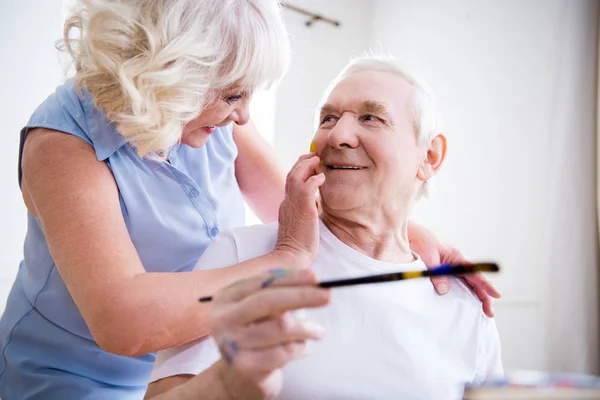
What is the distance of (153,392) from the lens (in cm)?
102

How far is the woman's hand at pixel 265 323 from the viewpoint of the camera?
2.18ft

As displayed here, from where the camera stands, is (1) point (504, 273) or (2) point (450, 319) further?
(1) point (504, 273)

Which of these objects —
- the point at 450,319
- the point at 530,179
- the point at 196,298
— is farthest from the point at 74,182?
the point at 530,179

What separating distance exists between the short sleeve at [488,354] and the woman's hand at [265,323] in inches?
27.3

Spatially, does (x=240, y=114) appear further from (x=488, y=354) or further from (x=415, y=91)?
(x=488, y=354)

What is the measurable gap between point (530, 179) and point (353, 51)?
1.28 m

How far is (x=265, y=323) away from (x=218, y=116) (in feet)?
2.11

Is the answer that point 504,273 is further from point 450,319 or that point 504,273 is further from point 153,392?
point 153,392

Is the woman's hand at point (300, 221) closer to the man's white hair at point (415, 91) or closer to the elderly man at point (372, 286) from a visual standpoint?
the elderly man at point (372, 286)

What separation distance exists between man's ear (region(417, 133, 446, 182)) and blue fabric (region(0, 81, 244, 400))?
0.55 meters

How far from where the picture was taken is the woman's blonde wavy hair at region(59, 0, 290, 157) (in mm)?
1075

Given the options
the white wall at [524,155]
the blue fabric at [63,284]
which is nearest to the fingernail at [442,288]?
the blue fabric at [63,284]

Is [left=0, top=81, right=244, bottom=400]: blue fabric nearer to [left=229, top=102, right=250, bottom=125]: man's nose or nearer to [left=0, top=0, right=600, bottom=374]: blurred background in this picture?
[left=229, top=102, right=250, bottom=125]: man's nose

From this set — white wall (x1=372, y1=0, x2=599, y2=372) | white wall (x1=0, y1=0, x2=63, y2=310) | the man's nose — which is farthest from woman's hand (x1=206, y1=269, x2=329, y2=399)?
white wall (x1=372, y1=0, x2=599, y2=372)
